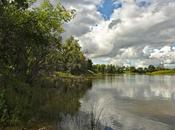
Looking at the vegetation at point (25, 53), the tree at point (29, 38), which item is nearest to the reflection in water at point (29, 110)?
the vegetation at point (25, 53)

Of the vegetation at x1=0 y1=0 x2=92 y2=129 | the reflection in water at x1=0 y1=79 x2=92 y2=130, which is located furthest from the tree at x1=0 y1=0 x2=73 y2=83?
the reflection in water at x1=0 y1=79 x2=92 y2=130

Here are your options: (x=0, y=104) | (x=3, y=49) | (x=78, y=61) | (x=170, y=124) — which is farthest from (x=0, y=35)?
(x=78, y=61)

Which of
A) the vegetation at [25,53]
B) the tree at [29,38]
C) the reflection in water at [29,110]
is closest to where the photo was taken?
the reflection in water at [29,110]

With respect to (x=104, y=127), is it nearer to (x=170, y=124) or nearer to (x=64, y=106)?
(x=170, y=124)

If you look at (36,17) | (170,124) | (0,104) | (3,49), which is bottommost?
(170,124)

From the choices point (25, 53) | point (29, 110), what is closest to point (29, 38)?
point (25, 53)

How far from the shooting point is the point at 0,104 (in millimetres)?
13156

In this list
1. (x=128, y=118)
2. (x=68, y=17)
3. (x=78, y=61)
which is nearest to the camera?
(x=128, y=118)

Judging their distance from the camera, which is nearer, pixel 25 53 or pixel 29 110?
pixel 29 110

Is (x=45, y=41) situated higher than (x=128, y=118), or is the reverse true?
(x=45, y=41)

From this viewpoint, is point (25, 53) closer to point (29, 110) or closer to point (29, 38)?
point (29, 38)

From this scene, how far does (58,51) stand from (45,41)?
4.55 meters

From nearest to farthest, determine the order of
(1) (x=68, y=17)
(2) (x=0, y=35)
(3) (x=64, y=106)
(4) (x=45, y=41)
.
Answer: (2) (x=0, y=35) → (3) (x=64, y=106) → (4) (x=45, y=41) → (1) (x=68, y=17)

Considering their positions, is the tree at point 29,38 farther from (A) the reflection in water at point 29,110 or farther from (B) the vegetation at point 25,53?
(A) the reflection in water at point 29,110
